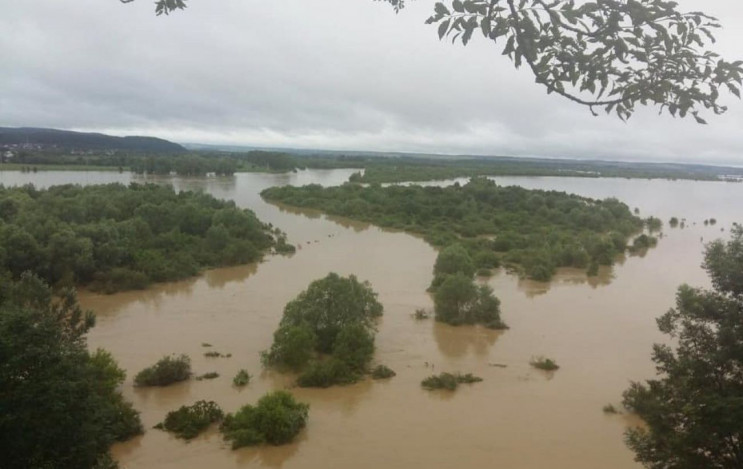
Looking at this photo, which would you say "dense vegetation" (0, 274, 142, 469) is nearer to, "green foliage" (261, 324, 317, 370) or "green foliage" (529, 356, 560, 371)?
"green foliage" (261, 324, 317, 370)

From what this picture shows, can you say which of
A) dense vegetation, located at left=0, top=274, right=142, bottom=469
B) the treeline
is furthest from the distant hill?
dense vegetation, located at left=0, top=274, right=142, bottom=469

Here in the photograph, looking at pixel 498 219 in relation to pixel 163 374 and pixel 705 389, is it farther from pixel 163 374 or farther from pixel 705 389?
pixel 705 389

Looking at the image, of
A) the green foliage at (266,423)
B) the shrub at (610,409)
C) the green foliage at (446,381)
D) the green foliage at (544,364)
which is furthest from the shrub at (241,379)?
the shrub at (610,409)

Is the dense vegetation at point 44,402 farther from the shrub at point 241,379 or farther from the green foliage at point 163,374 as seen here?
the shrub at point 241,379

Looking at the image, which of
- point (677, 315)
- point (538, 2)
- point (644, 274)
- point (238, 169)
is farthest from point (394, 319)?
point (238, 169)

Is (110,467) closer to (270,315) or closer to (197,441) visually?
(197,441)

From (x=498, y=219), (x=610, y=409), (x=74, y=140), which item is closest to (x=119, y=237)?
(x=610, y=409)
